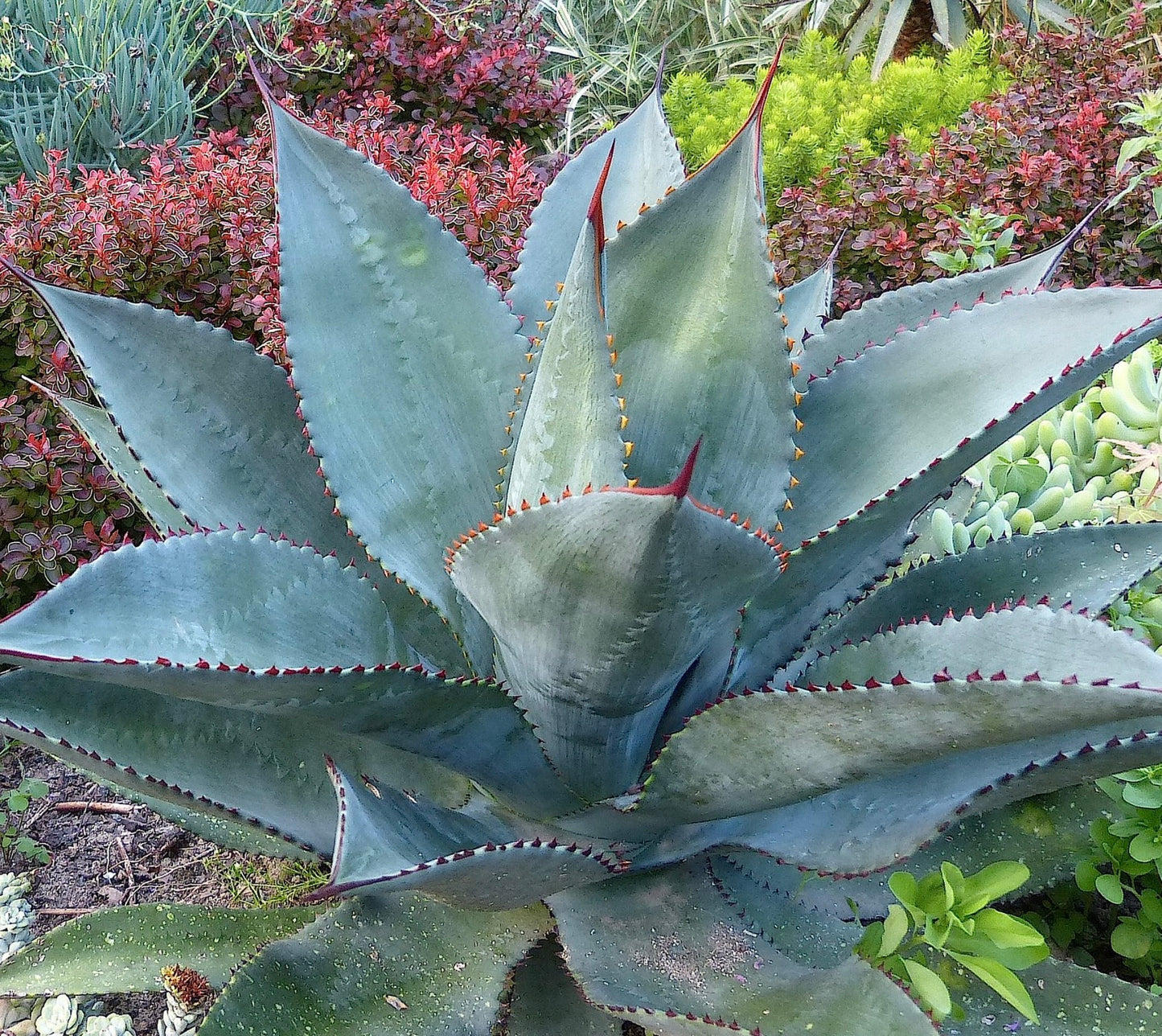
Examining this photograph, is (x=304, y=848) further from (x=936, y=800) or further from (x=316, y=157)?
(x=316, y=157)

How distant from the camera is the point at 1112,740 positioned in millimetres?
818

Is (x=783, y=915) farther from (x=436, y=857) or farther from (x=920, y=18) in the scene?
(x=920, y=18)

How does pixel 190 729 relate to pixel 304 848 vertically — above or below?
above

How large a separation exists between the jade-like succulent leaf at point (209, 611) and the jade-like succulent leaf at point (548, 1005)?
1.32ft

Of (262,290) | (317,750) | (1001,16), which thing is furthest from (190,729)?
(1001,16)

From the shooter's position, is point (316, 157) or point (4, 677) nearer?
point (4, 677)

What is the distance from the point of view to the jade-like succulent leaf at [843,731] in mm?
749

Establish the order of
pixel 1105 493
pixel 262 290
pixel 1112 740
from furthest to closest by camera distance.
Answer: pixel 262 290
pixel 1105 493
pixel 1112 740

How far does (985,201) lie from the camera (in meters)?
2.48

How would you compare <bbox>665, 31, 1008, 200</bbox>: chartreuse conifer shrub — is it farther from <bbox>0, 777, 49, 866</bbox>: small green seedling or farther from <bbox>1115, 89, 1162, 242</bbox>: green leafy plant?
<bbox>0, 777, 49, 866</bbox>: small green seedling

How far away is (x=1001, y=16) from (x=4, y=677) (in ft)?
20.2

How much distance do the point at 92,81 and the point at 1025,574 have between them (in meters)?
3.07

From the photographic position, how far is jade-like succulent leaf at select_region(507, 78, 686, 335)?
127cm

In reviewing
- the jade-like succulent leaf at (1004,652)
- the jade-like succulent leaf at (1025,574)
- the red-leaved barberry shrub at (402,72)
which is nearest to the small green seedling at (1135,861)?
the jade-like succulent leaf at (1025,574)
